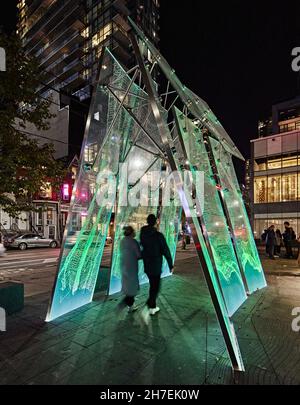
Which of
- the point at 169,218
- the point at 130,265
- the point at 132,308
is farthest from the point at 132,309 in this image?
the point at 169,218

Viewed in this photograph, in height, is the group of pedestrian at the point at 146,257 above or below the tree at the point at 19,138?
below

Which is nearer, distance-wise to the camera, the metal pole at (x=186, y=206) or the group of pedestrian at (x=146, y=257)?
the metal pole at (x=186, y=206)

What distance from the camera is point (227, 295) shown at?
16.1ft

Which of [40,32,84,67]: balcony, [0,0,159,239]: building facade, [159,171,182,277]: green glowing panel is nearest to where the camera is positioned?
[159,171,182,277]: green glowing panel

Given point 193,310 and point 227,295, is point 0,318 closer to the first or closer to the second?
point 193,310

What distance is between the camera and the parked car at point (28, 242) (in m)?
21.6

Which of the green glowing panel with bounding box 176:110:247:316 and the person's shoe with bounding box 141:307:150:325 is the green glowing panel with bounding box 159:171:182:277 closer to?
the green glowing panel with bounding box 176:110:247:316

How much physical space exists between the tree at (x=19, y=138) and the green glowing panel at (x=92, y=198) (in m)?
1.17

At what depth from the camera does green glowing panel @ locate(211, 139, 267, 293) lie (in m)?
6.82

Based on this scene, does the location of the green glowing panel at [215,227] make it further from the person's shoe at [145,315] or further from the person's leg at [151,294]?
the person's shoe at [145,315]

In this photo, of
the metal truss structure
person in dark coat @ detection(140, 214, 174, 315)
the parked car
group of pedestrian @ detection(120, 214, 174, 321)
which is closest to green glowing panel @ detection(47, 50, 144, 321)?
the metal truss structure

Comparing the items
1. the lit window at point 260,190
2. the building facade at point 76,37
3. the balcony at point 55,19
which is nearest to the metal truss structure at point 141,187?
the lit window at point 260,190

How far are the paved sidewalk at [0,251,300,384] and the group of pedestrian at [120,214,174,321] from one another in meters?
0.54
